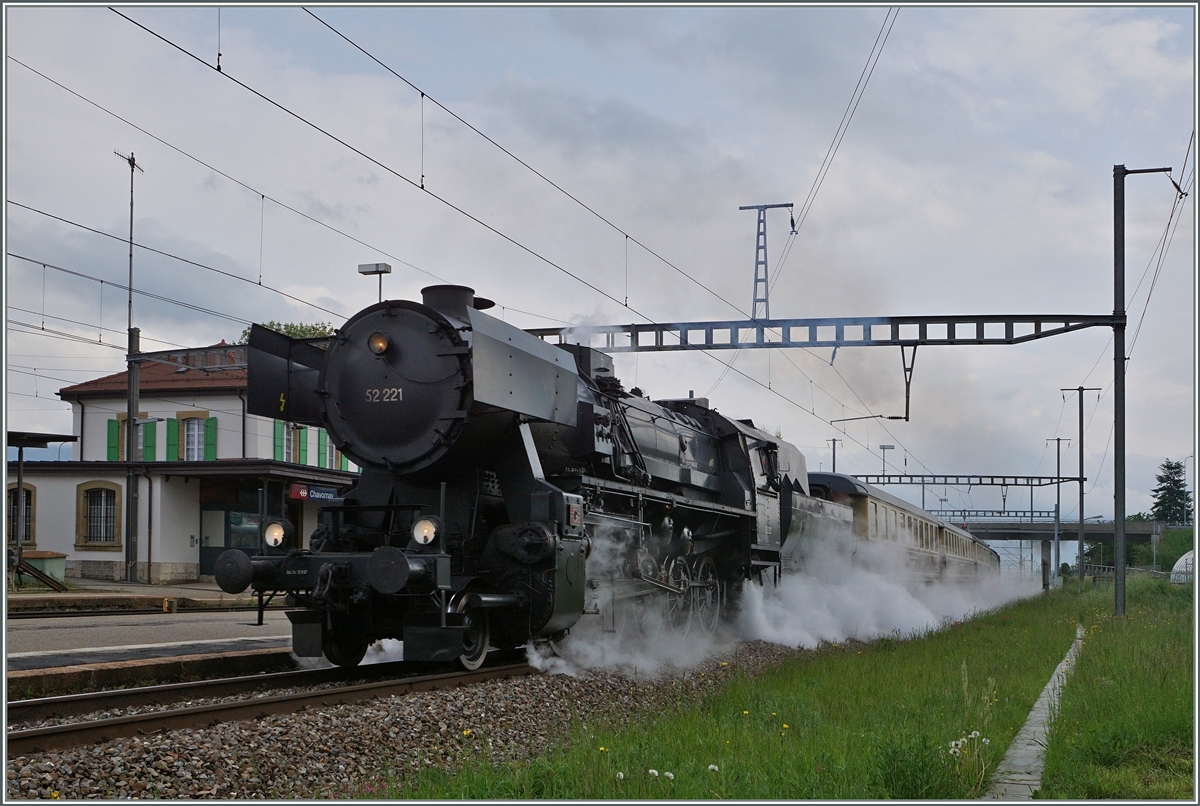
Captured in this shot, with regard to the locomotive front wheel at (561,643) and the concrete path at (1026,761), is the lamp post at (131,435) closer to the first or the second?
the locomotive front wheel at (561,643)

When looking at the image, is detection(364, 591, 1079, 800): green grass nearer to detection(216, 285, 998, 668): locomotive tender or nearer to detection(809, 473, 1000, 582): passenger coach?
detection(216, 285, 998, 668): locomotive tender

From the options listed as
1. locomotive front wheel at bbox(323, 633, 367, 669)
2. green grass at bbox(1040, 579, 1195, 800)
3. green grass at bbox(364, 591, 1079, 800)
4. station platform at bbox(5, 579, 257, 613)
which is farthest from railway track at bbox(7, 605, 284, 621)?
green grass at bbox(1040, 579, 1195, 800)

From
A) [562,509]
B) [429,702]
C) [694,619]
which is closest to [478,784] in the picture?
[429,702]

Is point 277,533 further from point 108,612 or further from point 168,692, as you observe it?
point 108,612

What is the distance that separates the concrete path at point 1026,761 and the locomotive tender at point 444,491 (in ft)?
13.8

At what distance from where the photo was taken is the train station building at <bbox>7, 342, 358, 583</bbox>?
2936 cm

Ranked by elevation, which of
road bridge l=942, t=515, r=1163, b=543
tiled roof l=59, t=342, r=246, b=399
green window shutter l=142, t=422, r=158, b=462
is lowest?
road bridge l=942, t=515, r=1163, b=543

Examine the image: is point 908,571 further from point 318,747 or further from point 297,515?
point 318,747

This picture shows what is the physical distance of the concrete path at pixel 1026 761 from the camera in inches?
229

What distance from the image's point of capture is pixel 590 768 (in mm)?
6016

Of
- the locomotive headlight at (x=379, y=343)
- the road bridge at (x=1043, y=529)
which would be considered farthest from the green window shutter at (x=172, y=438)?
the road bridge at (x=1043, y=529)

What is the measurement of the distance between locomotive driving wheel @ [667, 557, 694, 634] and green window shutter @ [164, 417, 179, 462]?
2642 centimetres

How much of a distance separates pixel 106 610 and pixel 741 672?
1390 cm

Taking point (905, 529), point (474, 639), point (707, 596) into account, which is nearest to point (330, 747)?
point (474, 639)
